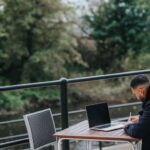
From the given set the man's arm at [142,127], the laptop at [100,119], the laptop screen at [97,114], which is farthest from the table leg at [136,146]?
the laptop screen at [97,114]

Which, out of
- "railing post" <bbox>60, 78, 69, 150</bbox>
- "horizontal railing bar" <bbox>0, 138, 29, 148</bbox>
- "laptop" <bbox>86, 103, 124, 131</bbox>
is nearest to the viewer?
"laptop" <bbox>86, 103, 124, 131</bbox>

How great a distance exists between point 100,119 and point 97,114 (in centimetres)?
5

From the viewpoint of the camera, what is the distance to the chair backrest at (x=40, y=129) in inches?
156

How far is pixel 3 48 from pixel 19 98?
8.18 feet

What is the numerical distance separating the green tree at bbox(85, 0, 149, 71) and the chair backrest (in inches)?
693

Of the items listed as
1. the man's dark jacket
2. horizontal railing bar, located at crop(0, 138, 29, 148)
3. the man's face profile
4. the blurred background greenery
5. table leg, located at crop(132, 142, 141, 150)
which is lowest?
horizontal railing bar, located at crop(0, 138, 29, 148)

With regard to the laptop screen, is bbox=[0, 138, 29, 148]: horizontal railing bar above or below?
below

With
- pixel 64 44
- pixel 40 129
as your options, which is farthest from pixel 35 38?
pixel 40 129

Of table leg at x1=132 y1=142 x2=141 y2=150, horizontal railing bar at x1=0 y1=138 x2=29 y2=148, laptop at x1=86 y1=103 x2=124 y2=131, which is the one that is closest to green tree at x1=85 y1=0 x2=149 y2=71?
horizontal railing bar at x1=0 y1=138 x2=29 y2=148

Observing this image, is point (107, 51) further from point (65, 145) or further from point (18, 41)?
point (65, 145)

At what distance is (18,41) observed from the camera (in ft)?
62.9

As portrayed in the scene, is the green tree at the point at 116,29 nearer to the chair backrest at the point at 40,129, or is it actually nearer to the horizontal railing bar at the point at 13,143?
the horizontal railing bar at the point at 13,143

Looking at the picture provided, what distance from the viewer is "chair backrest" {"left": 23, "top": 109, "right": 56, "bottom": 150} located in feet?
13.0

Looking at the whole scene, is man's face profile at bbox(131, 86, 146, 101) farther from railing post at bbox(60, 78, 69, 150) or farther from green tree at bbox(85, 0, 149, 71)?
green tree at bbox(85, 0, 149, 71)
